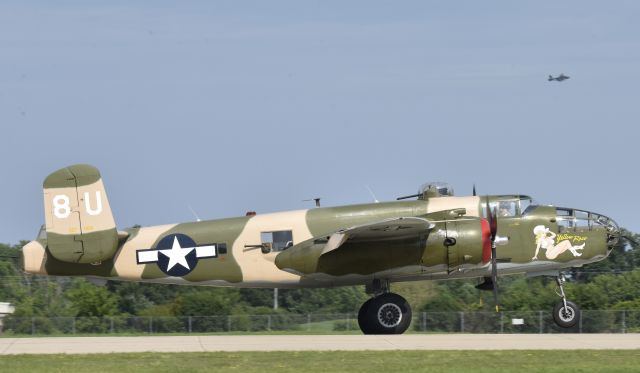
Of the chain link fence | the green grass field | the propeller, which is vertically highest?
the propeller

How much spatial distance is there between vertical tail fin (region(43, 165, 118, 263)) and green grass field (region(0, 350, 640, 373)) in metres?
5.77

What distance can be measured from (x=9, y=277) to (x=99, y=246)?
163 feet

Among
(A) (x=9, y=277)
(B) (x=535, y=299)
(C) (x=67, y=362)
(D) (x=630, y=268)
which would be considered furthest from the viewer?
(A) (x=9, y=277)

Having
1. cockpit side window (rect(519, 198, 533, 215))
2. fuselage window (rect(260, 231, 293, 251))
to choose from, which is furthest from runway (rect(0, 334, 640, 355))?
cockpit side window (rect(519, 198, 533, 215))

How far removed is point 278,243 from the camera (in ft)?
95.5

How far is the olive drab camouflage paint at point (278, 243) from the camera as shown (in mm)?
28219

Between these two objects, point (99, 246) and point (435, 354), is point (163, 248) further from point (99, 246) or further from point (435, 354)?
point (435, 354)

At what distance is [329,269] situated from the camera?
28.2m

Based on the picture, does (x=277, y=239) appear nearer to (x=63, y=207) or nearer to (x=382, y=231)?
(x=382, y=231)

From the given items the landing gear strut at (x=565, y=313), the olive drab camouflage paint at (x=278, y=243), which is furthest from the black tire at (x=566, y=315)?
the olive drab camouflage paint at (x=278, y=243)

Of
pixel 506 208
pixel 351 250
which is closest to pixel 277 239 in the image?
pixel 351 250

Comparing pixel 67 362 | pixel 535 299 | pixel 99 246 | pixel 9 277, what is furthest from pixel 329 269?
pixel 9 277

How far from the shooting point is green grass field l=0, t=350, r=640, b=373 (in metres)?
21.1

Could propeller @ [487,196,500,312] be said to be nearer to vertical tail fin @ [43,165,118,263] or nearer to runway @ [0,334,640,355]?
runway @ [0,334,640,355]
